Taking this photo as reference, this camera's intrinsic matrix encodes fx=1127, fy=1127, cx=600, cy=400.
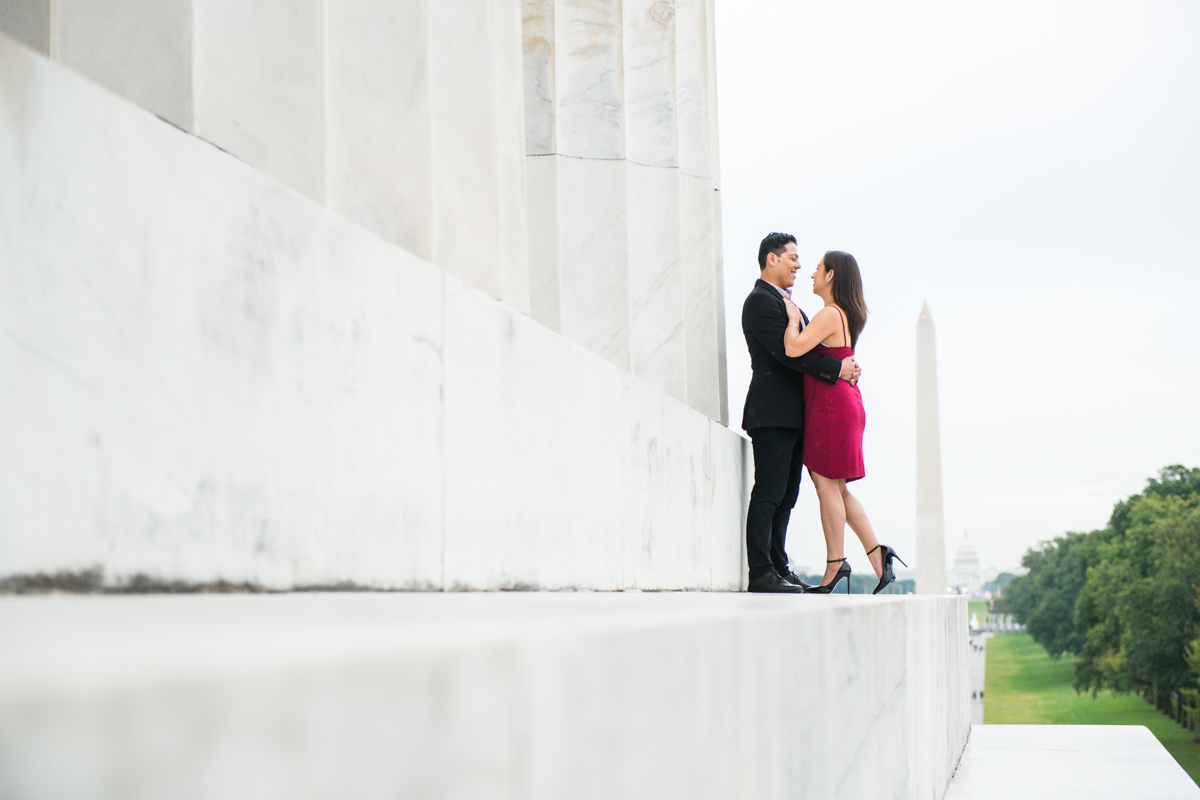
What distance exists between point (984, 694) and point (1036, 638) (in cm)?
3381

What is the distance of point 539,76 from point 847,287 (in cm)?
369

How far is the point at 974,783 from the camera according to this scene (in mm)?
12562

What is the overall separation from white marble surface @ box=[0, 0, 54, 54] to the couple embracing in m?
7.56

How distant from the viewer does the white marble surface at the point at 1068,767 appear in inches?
466

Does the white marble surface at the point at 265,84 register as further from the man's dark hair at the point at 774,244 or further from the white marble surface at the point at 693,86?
the white marble surface at the point at 693,86

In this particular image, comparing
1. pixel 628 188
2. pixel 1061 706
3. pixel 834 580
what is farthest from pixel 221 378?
pixel 1061 706

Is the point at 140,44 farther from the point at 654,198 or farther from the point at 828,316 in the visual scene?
the point at 654,198

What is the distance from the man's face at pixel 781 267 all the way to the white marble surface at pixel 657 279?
109 cm

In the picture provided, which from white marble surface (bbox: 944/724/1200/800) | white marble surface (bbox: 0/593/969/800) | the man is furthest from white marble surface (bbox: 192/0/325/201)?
white marble surface (bbox: 944/724/1200/800)

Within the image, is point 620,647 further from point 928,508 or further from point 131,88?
point 928,508

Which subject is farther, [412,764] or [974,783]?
[974,783]

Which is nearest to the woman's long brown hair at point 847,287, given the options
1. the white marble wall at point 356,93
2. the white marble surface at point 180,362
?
the white marble wall at point 356,93

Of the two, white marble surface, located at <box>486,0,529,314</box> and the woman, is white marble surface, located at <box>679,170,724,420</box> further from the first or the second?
white marble surface, located at <box>486,0,529,314</box>

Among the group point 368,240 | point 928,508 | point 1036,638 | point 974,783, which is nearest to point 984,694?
point 1036,638
